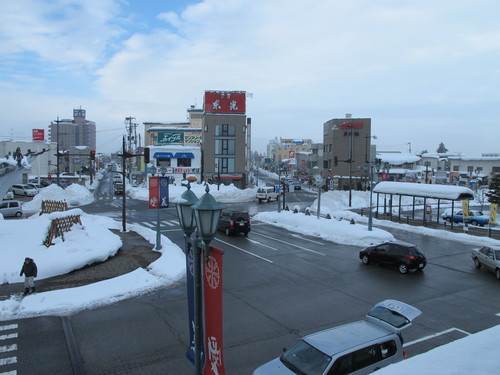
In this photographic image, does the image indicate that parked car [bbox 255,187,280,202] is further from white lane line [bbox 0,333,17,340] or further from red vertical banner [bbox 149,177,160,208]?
white lane line [bbox 0,333,17,340]

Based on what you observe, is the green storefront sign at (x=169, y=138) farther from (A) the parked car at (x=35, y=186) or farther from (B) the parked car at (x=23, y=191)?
(B) the parked car at (x=23, y=191)

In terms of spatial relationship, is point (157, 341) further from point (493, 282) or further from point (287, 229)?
point (287, 229)

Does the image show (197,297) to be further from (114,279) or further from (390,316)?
(114,279)

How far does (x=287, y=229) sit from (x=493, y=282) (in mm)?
15789

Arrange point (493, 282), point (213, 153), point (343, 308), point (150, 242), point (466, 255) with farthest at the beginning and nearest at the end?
1. point (213, 153)
2. point (150, 242)
3. point (466, 255)
4. point (493, 282)
5. point (343, 308)

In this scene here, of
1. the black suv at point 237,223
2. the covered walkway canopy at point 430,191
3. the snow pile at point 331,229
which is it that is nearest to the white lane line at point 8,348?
the black suv at point 237,223

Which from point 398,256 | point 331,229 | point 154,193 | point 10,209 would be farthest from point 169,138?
point 398,256

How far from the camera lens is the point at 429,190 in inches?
1280

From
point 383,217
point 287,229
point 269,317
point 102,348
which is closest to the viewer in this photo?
point 102,348

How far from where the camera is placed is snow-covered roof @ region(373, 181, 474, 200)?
30.1 metres

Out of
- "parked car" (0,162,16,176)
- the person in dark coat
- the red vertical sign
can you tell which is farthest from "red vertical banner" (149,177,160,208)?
the red vertical sign

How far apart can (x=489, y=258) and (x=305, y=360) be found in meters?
13.8

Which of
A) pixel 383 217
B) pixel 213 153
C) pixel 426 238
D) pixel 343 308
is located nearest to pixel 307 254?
pixel 343 308

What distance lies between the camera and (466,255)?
70.6 feet
